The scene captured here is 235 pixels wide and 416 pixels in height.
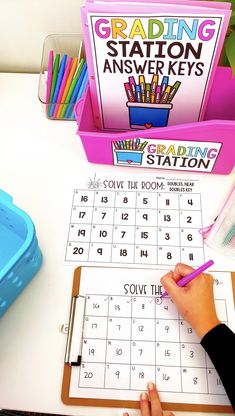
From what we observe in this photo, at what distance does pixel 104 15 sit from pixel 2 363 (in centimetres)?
53

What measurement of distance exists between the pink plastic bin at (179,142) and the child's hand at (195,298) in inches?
7.6

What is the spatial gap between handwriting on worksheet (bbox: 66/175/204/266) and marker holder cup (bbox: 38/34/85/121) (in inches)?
7.1

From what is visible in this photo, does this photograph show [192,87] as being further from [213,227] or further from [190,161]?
[213,227]

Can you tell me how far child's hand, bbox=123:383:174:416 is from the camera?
1.47ft

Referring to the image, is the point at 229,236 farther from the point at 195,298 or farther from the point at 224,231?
the point at 195,298

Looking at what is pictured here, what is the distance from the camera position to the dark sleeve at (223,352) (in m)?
0.44

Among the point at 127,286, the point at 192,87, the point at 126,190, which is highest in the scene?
the point at 192,87

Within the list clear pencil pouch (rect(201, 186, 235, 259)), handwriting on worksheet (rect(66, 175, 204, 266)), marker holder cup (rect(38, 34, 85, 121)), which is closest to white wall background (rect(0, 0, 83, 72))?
marker holder cup (rect(38, 34, 85, 121))

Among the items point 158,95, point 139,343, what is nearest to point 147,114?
point 158,95

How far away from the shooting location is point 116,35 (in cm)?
48

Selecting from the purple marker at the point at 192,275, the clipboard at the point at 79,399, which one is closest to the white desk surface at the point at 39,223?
the clipboard at the point at 79,399

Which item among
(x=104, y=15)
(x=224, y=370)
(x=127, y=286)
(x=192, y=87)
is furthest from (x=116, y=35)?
(x=224, y=370)

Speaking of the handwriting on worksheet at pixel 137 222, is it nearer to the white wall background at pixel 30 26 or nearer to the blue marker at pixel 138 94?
the blue marker at pixel 138 94

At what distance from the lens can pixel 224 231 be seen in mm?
532
